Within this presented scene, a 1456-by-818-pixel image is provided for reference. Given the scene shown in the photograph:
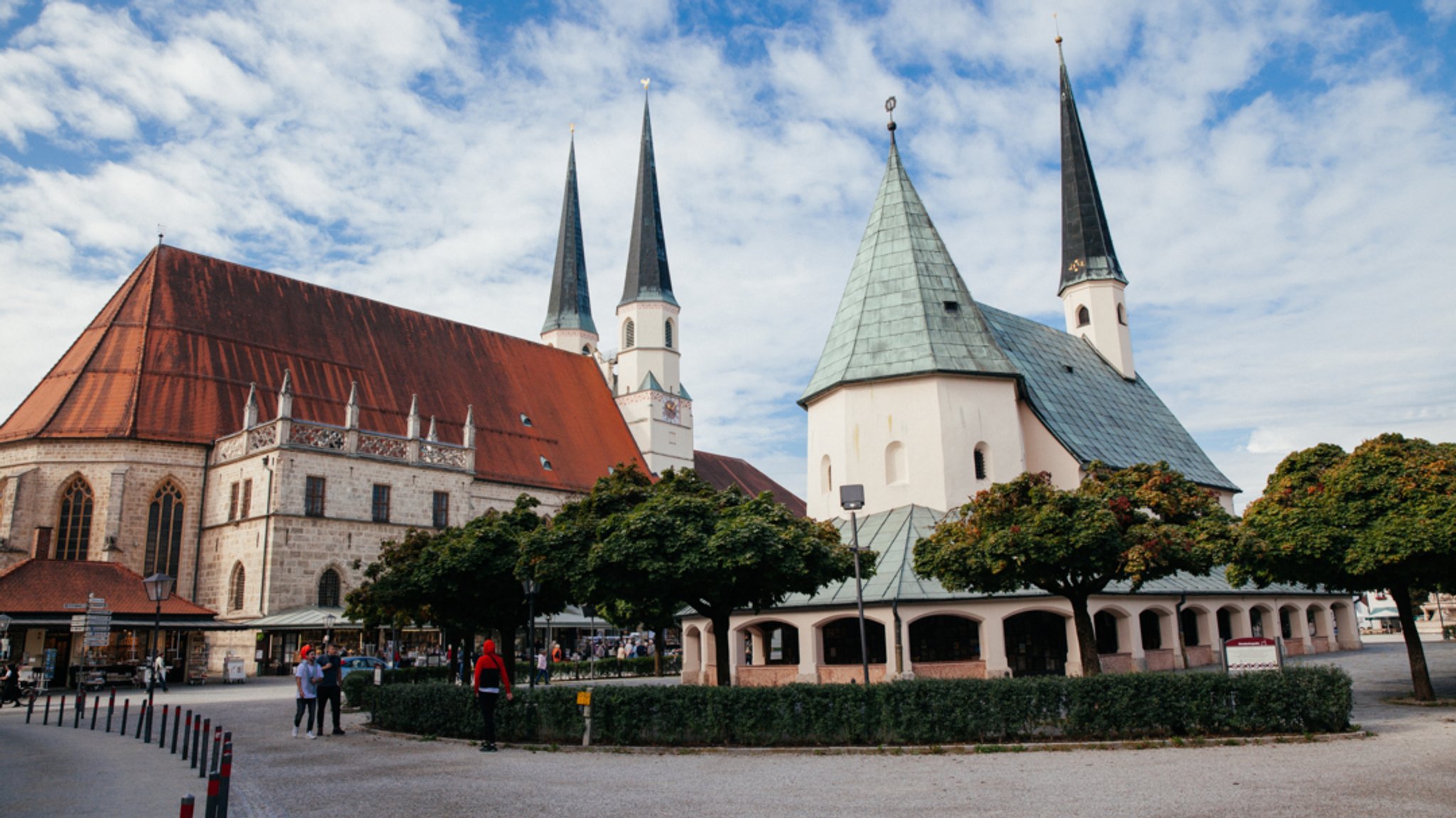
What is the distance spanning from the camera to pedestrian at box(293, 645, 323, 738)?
17625 mm

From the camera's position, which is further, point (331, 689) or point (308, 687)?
point (331, 689)

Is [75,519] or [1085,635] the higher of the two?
[75,519]

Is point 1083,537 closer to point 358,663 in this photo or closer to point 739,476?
point 358,663

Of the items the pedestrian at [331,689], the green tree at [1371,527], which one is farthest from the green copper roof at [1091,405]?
the pedestrian at [331,689]

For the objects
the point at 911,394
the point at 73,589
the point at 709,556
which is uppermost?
the point at 911,394

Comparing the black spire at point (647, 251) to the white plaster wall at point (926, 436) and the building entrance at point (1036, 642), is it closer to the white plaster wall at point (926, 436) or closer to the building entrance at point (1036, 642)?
the white plaster wall at point (926, 436)

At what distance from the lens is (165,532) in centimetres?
3969

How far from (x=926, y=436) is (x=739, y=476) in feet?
168

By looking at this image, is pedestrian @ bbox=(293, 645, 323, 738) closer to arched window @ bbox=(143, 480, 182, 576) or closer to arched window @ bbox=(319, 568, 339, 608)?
arched window @ bbox=(319, 568, 339, 608)

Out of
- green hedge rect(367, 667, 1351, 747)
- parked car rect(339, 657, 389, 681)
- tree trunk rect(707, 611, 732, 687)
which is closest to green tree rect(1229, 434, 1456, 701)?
green hedge rect(367, 667, 1351, 747)

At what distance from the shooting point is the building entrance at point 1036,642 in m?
25.6

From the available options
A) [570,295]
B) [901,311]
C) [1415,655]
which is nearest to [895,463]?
[901,311]

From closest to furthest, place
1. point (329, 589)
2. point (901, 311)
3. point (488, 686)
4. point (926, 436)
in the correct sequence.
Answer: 1. point (488, 686)
2. point (926, 436)
3. point (901, 311)
4. point (329, 589)

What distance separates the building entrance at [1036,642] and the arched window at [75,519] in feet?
113
